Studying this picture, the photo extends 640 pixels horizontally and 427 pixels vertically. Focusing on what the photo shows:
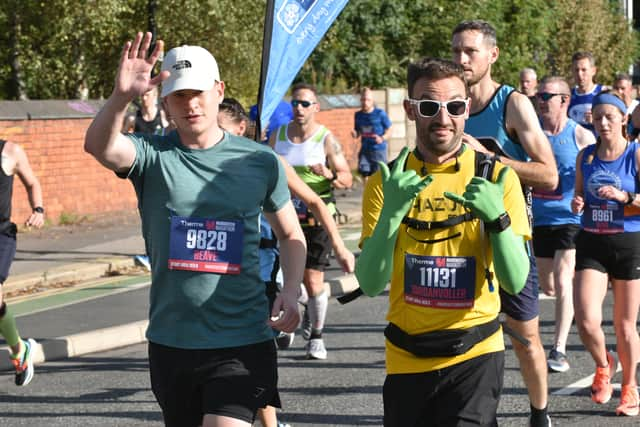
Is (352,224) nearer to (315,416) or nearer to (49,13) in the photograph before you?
(49,13)

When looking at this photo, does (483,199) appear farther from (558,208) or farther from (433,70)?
(558,208)

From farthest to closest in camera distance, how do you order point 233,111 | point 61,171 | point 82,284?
point 61,171, point 82,284, point 233,111

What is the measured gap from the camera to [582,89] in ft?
40.2

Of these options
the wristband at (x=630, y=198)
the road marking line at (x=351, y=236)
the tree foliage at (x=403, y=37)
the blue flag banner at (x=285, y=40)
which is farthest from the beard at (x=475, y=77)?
the tree foliage at (x=403, y=37)

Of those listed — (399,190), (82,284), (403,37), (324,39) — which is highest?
(403,37)

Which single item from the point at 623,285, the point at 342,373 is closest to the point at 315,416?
the point at 342,373

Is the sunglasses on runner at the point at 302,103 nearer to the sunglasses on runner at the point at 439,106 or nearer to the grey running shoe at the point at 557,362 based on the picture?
the grey running shoe at the point at 557,362

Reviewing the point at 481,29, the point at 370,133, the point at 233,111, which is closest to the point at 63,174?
the point at 370,133

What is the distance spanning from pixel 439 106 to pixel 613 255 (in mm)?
3337

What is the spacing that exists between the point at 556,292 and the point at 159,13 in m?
14.5

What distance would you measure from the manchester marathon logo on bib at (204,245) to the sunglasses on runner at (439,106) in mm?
826

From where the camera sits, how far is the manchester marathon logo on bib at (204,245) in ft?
14.8

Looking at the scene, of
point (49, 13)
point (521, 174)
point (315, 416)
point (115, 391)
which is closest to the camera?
point (521, 174)

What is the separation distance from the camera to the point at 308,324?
9.50 metres
